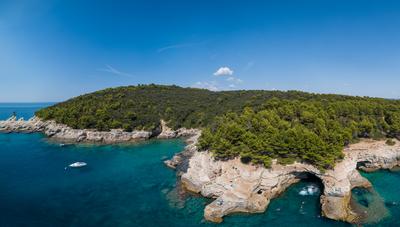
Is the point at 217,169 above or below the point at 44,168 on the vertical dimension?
above

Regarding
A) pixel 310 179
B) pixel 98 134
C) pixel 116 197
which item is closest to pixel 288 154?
pixel 310 179

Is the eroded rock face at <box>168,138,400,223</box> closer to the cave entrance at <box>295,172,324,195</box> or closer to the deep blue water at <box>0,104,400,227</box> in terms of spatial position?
the cave entrance at <box>295,172,324,195</box>

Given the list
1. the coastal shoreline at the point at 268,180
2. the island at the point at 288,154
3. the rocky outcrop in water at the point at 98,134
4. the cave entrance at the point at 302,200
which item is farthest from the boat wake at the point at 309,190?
the rocky outcrop in water at the point at 98,134

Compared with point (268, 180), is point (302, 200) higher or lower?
lower

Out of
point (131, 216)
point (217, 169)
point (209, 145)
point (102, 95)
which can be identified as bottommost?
point (131, 216)

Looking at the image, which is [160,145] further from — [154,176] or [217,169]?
[217,169]

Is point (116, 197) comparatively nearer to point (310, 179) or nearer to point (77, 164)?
point (77, 164)

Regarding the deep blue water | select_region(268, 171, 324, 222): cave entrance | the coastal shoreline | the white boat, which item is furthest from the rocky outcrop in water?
select_region(268, 171, 324, 222): cave entrance

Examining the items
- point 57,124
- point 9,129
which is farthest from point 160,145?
point 9,129
